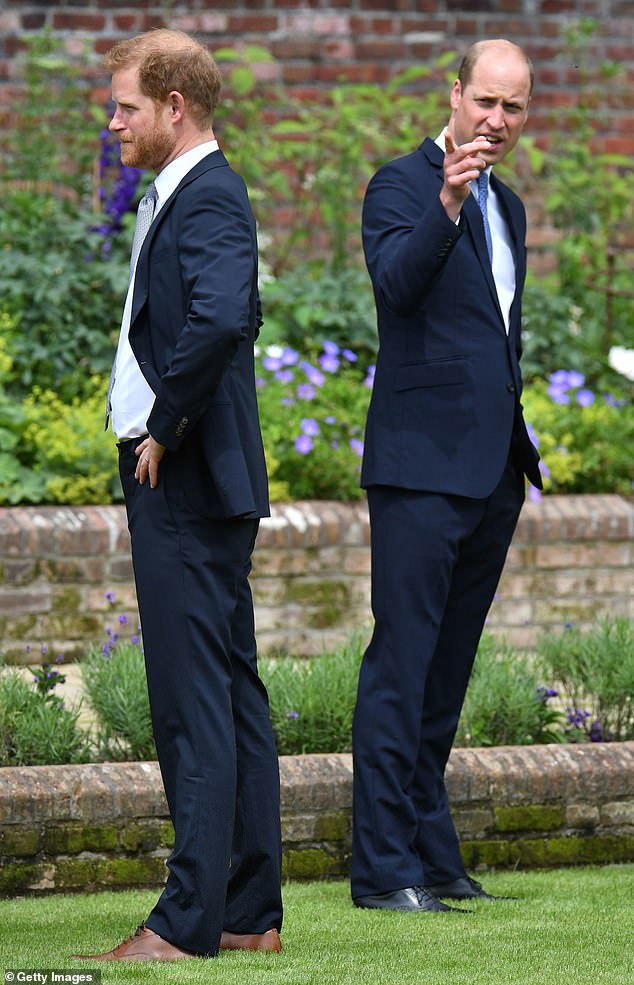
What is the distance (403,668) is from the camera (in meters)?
3.73

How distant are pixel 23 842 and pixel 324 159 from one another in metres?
5.12

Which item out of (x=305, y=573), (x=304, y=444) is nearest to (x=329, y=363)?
(x=304, y=444)

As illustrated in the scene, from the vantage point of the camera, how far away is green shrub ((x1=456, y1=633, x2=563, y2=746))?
4441 millimetres

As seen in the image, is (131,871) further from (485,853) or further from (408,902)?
(485,853)

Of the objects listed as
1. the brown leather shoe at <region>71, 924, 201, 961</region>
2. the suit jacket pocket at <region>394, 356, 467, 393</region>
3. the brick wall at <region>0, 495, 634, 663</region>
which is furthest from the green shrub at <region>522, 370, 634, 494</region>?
the brown leather shoe at <region>71, 924, 201, 961</region>

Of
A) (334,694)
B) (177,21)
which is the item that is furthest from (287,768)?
(177,21)

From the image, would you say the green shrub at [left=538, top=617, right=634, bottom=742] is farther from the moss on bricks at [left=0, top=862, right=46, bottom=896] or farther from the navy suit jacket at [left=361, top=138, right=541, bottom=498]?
the moss on bricks at [left=0, top=862, right=46, bottom=896]

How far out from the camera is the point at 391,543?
12.3 ft

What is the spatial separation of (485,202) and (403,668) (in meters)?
1.12

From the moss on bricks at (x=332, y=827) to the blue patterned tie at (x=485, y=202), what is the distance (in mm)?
1407

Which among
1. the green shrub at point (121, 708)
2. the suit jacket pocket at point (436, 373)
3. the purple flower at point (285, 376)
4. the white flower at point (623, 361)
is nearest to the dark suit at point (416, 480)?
the suit jacket pocket at point (436, 373)

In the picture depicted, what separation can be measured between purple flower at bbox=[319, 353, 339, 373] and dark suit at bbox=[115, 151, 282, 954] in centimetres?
370

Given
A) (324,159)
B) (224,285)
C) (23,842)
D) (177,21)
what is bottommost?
(23,842)

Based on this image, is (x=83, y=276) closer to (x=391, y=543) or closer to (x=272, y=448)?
(x=272, y=448)
